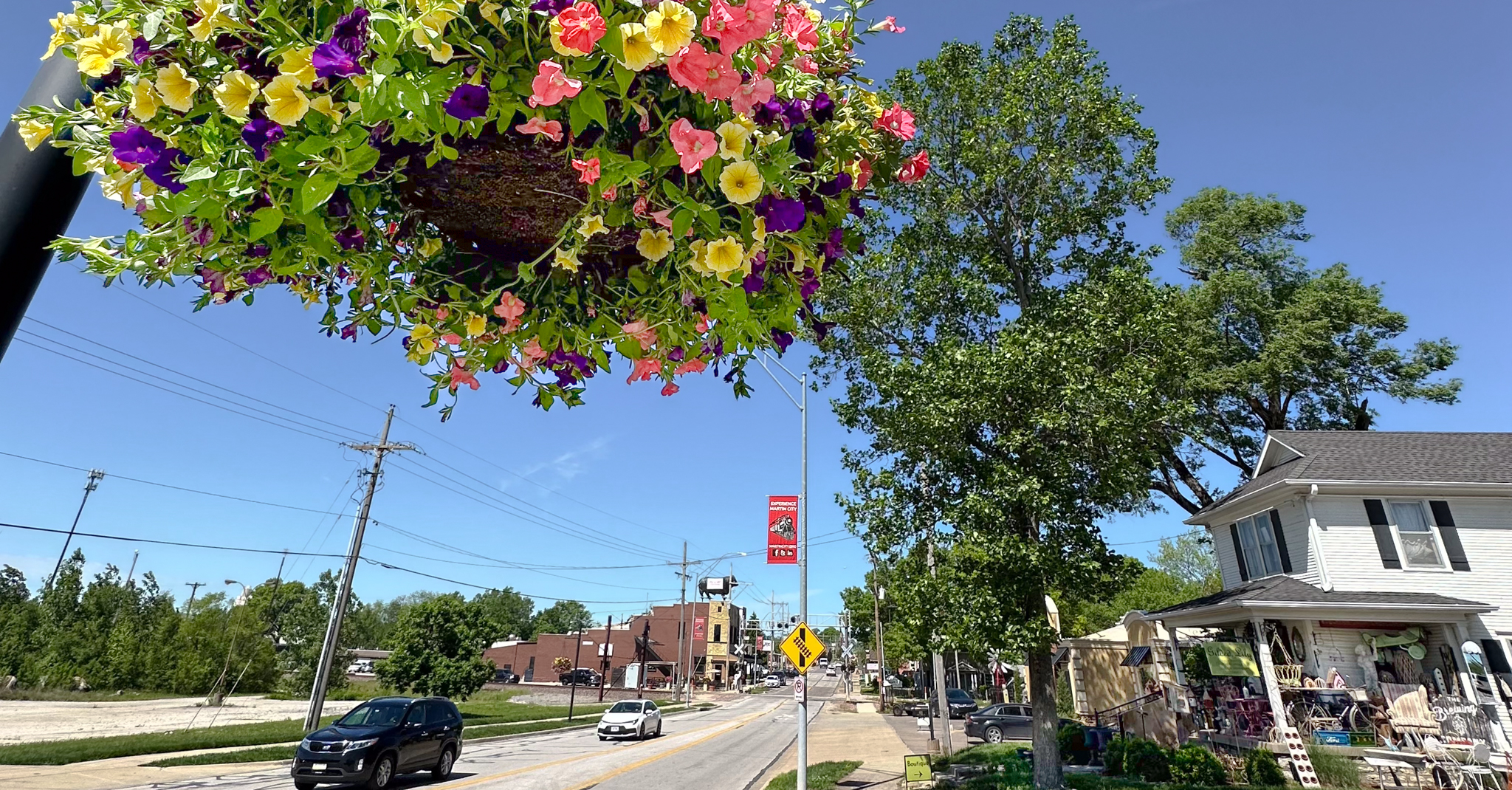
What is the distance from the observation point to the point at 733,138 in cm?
129

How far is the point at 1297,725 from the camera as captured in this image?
16.0 meters

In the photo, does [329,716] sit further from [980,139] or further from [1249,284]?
[1249,284]

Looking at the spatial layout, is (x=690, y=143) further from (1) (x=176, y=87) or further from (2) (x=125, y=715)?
(2) (x=125, y=715)

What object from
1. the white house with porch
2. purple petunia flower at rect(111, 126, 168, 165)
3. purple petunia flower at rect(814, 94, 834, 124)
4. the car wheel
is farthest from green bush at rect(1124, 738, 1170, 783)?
purple petunia flower at rect(111, 126, 168, 165)

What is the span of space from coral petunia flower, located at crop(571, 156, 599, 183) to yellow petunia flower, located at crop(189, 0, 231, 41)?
2.07ft

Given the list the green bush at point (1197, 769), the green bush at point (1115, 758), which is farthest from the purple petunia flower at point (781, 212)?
the green bush at point (1115, 758)

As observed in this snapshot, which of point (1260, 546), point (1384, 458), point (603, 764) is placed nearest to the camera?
point (603, 764)

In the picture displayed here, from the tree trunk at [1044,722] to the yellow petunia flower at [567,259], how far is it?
13.3 meters

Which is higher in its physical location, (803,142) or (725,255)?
(803,142)

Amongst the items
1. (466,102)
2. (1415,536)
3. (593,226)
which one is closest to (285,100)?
(466,102)

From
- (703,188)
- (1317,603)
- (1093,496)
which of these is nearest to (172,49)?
(703,188)

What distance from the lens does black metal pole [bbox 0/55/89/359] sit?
1132mm

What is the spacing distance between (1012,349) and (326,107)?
12560mm

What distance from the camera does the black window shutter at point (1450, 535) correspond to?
17714 mm
